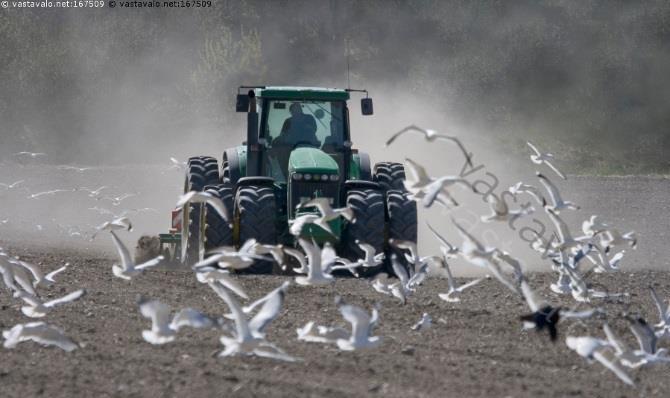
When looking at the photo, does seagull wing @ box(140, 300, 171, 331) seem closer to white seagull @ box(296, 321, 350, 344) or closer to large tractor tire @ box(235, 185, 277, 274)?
white seagull @ box(296, 321, 350, 344)

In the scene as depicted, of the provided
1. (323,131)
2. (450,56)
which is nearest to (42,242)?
(323,131)

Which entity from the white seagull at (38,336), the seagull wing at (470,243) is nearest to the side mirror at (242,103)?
the seagull wing at (470,243)

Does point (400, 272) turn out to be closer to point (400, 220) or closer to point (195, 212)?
point (400, 220)

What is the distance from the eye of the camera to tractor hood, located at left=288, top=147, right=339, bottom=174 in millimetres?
15656

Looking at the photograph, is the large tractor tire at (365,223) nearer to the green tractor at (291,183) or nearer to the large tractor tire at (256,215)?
the green tractor at (291,183)

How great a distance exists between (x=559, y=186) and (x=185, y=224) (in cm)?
1748

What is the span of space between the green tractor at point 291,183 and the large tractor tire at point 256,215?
0.01 meters

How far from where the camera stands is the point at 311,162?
51.9 feet

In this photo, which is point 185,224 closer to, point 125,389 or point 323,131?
point 323,131

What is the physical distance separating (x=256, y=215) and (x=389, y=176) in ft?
9.08

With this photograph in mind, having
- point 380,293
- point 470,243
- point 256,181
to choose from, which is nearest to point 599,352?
point 470,243

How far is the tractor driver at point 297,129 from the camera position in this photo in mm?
17016

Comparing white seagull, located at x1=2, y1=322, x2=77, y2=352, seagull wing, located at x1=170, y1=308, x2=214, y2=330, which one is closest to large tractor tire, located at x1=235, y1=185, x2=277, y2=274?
white seagull, located at x1=2, y1=322, x2=77, y2=352

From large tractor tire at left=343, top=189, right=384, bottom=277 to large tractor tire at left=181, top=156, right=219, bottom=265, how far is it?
1959 mm
